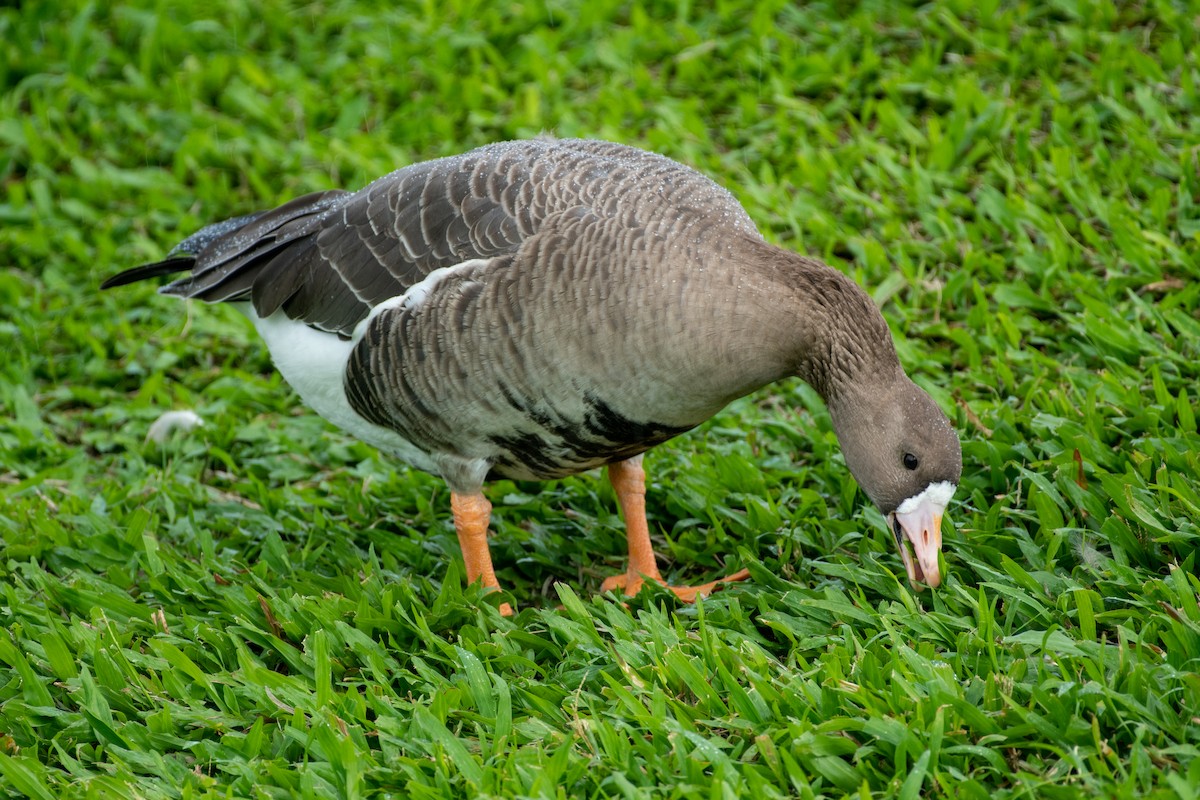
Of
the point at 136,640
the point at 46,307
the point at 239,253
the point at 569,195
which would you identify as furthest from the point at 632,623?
the point at 46,307

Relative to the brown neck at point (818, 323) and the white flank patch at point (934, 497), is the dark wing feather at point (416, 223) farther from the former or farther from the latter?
the white flank patch at point (934, 497)

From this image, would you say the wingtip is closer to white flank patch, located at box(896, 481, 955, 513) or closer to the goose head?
the goose head

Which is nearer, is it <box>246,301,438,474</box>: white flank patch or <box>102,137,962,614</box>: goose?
<box>102,137,962,614</box>: goose

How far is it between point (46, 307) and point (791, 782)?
5.50 m

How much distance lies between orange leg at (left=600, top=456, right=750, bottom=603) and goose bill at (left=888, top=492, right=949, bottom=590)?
2.54ft

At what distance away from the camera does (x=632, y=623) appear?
4.29m

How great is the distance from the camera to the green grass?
11.8 feet

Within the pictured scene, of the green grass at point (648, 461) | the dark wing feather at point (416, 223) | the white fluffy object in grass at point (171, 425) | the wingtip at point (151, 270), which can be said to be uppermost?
the dark wing feather at point (416, 223)

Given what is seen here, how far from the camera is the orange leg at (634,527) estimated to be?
4.82 metres

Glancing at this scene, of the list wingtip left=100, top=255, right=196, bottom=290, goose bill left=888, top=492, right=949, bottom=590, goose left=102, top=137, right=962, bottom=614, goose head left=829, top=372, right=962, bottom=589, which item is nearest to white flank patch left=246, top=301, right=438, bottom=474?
goose left=102, top=137, right=962, bottom=614

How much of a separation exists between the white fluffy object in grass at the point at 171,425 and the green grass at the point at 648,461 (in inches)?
3.6

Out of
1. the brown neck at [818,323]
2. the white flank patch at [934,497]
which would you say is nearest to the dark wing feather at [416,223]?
the brown neck at [818,323]

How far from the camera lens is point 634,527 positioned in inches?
192

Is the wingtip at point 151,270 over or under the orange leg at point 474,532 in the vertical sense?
over
